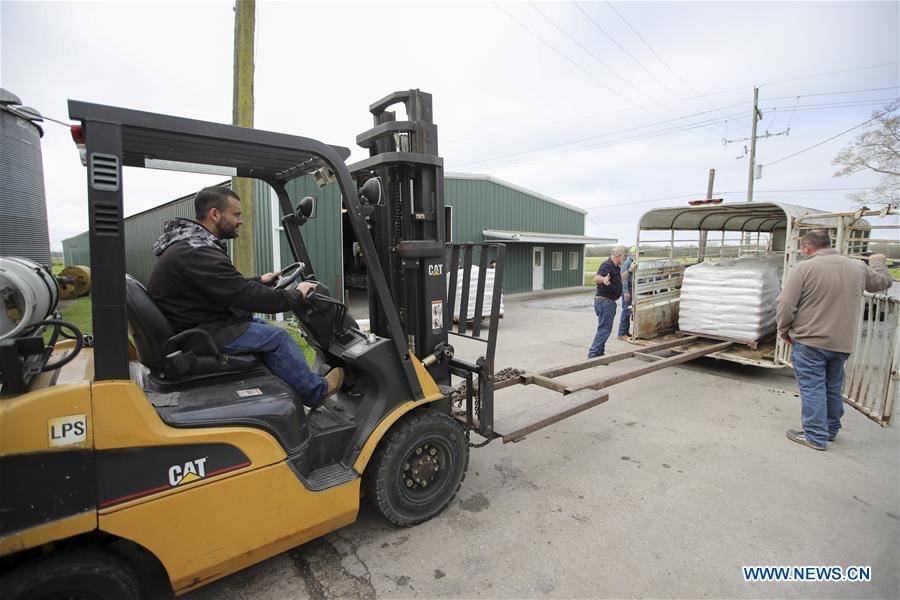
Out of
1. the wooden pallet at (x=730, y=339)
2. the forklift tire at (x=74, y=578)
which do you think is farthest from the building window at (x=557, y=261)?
the forklift tire at (x=74, y=578)

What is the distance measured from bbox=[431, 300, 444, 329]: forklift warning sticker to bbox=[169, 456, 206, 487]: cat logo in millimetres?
1799

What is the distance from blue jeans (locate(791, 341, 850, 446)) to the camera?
14.1ft

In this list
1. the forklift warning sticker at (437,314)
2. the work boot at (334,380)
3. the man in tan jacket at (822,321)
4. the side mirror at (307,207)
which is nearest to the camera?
the side mirror at (307,207)

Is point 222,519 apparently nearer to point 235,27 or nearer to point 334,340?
point 334,340

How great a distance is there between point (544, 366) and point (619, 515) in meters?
4.50

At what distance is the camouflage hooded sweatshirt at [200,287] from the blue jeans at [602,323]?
585 cm

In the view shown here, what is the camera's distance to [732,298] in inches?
269

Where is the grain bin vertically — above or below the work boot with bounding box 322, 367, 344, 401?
above

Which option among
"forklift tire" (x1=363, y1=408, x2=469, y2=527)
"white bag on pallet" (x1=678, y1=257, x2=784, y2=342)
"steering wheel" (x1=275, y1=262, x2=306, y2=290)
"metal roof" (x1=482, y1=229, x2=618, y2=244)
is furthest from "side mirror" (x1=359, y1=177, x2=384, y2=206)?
"metal roof" (x1=482, y1=229, x2=618, y2=244)

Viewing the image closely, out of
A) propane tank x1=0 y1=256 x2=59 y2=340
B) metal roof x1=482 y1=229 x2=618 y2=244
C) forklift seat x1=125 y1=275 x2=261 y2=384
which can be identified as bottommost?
forklift seat x1=125 y1=275 x2=261 y2=384

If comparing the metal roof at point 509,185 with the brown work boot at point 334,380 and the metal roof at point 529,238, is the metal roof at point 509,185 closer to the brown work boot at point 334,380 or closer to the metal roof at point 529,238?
the metal roof at point 529,238

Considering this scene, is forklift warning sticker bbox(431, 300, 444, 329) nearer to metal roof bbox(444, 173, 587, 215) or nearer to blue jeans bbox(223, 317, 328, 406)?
blue jeans bbox(223, 317, 328, 406)

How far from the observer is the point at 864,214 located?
5.17 m

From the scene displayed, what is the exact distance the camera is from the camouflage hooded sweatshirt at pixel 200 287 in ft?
7.87
